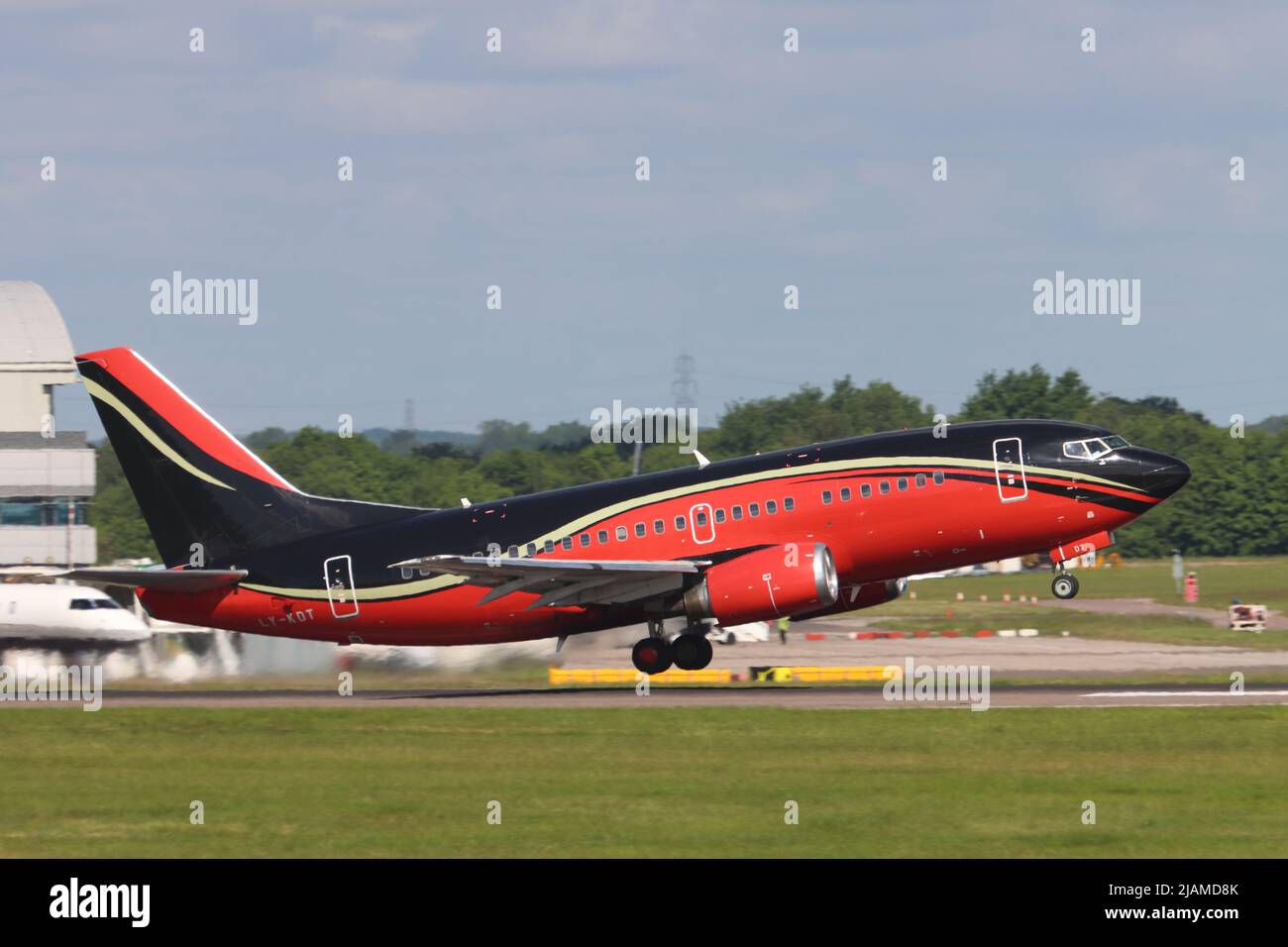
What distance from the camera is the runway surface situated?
39031 millimetres

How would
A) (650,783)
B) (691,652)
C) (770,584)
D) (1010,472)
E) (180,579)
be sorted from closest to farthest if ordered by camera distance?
(650,783) < (770,584) < (1010,472) < (691,652) < (180,579)

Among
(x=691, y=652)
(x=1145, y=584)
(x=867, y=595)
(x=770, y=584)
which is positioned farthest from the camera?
(x=1145, y=584)

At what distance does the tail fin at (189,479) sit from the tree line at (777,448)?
65.2 m

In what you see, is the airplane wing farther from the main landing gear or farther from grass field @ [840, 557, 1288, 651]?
grass field @ [840, 557, 1288, 651]

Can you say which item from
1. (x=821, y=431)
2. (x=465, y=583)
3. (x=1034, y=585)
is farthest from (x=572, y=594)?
(x=821, y=431)

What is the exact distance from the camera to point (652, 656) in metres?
43.7

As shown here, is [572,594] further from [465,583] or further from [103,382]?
[103,382]

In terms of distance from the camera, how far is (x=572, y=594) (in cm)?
4275

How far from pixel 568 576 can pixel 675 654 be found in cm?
426

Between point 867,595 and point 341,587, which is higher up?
point 341,587

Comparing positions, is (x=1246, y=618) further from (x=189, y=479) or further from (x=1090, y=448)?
(x=189, y=479)

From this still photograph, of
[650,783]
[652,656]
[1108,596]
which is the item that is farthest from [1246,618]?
[650,783]

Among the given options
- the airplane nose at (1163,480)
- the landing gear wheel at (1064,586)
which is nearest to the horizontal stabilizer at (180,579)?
the landing gear wheel at (1064,586)

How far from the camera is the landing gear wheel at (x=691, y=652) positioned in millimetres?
43562
